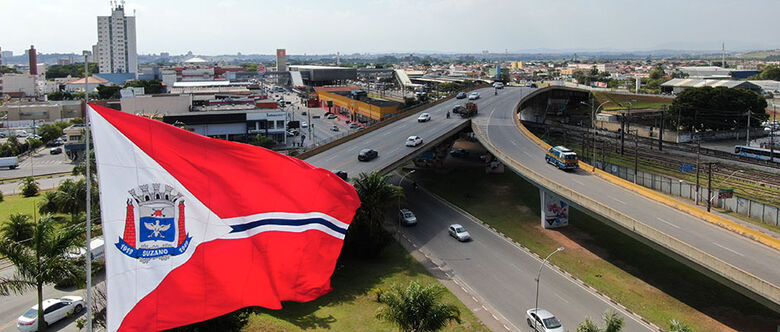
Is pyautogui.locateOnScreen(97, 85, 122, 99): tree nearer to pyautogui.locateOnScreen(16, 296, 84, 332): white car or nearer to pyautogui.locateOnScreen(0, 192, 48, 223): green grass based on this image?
pyautogui.locateOnScreen(0, 192, 48, 223): green grass

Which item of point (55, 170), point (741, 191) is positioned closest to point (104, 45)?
point (55, 170)

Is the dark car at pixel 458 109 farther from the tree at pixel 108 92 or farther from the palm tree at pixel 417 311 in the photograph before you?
the tree at pixel 108 92

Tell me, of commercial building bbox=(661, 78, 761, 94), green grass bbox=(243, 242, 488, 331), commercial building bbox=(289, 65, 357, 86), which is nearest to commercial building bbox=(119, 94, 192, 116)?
green grass bbox=(243, 242, 488, 331)

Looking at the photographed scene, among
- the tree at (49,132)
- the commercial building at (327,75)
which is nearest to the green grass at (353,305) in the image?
the tree at (49,132)

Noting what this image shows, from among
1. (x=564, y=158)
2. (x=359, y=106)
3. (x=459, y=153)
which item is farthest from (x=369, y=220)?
(x=359, y=106)

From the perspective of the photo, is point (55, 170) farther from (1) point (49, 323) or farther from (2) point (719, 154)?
(2) point (719, 154)

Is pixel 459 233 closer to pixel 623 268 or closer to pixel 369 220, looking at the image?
pixel 369 220
